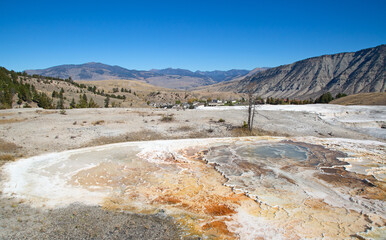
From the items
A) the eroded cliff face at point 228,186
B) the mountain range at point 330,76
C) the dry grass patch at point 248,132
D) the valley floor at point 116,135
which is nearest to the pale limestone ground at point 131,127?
the valley floor at point 116,135

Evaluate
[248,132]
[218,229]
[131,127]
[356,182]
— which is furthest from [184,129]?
[218,229]

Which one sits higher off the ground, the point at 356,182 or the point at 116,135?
the point at 116,135

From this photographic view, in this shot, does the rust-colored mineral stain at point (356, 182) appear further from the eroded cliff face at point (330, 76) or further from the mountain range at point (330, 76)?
the eroded cliff face at point (330, 76)

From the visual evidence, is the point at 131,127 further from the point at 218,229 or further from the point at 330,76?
the point at 330,76

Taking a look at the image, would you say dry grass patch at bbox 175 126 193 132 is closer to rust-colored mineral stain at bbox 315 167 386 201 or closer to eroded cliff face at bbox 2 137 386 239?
eroded cliff face at bbox 2 137 386 239

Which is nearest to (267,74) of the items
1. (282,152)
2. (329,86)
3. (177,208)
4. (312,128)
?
(329,86)

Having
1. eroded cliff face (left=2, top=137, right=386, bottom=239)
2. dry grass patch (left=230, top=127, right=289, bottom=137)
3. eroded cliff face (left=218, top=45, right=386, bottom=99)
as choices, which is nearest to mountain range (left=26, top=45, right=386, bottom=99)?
eroded cliff face (left=218, top=45, right=386, bottom=99)
